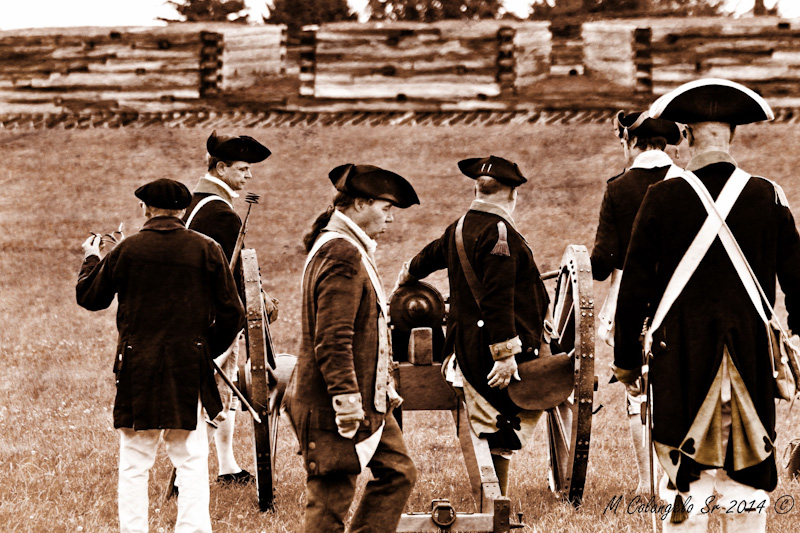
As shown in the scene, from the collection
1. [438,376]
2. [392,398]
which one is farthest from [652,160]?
[392,398]

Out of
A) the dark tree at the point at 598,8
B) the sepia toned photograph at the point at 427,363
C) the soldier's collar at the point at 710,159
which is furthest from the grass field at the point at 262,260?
the dark tree at the point at 598,8

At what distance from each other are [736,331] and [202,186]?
354 centimetres

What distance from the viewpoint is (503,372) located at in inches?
192

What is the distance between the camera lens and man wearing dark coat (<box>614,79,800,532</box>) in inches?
139

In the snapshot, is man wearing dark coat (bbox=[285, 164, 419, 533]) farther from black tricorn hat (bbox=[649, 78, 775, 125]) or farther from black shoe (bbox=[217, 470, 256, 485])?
black shoe (bbox=[217, 470, 256, 485])

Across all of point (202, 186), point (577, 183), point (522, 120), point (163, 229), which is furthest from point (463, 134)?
point (163, 229)

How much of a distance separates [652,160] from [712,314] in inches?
86.2

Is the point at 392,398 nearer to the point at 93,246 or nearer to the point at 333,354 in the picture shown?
the point at 333,354

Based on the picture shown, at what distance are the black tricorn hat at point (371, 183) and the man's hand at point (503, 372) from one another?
1.15 metres

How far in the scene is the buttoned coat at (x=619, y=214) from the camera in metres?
5.49

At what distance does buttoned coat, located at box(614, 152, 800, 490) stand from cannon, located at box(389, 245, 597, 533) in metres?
1.25

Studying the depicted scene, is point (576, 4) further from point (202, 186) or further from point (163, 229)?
point (163, 229)

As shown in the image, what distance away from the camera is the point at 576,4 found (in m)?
21.5

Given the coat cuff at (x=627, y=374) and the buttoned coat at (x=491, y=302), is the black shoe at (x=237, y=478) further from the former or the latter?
the coat cuff at (x=627, y=374)
